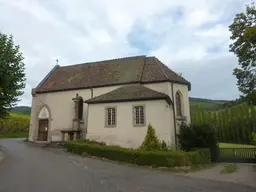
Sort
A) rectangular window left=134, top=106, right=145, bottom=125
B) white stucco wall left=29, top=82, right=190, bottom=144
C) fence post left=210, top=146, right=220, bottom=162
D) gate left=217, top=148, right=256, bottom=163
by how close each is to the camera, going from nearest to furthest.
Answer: rectangular window left=134, top=106, right=145, bottom=125
gate left=217, top=148, right=256, bottom=163
fence post left=210, top=146, right=220, bottom=162
white stucco wall left=29, top=82, right=190, bottom=144

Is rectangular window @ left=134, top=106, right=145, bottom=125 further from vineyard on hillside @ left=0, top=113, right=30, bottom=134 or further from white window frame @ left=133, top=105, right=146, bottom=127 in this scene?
vineyard on hillside @ left=0, top=113, right=30, bottom=134

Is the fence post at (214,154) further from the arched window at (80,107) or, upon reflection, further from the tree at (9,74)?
the tree at (9,74)

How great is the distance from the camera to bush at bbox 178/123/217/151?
63.9 ft

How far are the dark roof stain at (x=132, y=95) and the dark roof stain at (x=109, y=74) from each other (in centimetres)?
165

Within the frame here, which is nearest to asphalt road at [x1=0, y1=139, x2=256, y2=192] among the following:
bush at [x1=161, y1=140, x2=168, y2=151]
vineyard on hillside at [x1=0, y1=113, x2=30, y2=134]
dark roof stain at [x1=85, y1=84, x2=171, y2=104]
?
bush at [x1=161, y1=140, x2=168, y2=151]

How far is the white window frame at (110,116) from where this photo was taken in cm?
1975

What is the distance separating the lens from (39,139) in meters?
25.7

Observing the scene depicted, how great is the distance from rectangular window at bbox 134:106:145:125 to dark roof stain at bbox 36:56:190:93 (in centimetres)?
410

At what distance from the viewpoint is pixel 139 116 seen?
62.6 ft

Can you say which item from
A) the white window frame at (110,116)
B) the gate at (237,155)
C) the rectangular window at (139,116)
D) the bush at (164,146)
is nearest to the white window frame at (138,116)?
the rectangular window at (139,116)

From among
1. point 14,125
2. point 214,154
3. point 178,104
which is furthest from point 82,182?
point 14,125

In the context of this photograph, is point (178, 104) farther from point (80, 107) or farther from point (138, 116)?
point (80, 107)

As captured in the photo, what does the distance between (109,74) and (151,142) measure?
1091 cm

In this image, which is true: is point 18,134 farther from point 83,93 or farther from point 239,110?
point 239,110
